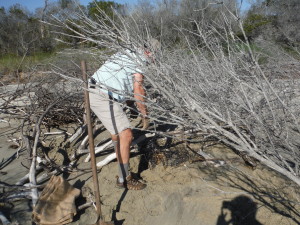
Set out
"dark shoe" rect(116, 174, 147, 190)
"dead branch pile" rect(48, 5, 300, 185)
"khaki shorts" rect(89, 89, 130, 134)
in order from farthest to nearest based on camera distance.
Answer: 1. "dark shoe" rect(116, 174, 147, 190)
2. "khaki shorts" rect(89, 89, 130, 134)
3. "dead branch pile" rect(48, 5, 300, 185)

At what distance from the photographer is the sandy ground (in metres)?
2.82

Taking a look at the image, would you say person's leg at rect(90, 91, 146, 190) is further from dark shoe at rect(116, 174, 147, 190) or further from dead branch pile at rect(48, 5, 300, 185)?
dead branch pile at rect(48, 5, 300, 185)

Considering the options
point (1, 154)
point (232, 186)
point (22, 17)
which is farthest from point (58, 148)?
point (22, 17)

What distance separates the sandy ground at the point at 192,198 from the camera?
9.26 feet

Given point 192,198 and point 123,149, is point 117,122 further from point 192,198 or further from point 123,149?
point 192,198

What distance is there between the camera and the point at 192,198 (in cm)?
305

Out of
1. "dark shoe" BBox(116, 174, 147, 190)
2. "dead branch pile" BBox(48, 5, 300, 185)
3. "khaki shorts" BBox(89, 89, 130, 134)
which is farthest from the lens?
"dark shoe" BBox(116, 174, 147, 190)

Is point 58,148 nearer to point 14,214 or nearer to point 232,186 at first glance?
point 14,214

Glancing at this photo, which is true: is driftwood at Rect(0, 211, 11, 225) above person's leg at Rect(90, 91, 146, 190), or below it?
below

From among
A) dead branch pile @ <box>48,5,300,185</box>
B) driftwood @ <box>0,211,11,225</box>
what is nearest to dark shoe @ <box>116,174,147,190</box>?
dead branch pile @ <box>48,5,300,185</box>

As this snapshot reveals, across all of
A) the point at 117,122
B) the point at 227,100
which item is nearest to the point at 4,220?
the point at 117,122

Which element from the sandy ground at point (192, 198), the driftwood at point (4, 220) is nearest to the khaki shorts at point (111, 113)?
the sandy ground at point (192, 198)

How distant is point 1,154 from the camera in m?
4.73

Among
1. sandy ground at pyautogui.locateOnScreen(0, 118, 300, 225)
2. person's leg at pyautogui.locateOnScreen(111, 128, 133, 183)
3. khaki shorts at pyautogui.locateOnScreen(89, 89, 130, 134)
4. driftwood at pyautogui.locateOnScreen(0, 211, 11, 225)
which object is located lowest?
sandy ground at pyautogui.locateOnScreen(0, 118, 300, 225)
